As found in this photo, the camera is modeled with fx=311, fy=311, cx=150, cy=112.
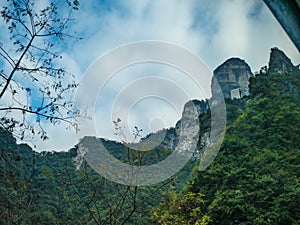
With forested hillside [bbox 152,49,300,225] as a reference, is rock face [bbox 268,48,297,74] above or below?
above

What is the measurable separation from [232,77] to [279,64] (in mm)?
10144

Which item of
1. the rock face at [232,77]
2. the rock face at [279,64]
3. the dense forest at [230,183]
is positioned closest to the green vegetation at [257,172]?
the dense forest at [230,183]

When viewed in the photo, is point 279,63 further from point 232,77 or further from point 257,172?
point 257,172

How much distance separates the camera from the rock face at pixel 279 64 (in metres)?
21.2

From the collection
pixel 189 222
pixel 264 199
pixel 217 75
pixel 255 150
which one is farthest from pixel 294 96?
pixel 217 75

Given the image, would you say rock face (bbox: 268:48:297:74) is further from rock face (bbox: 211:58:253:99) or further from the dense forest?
rock face (bbox: 211:58:253:99)

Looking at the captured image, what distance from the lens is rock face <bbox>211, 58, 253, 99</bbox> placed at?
102 ft

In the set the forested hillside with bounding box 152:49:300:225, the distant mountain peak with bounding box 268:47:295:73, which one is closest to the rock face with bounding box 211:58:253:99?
the distant mountain peak with bounding box 268:47:295:73

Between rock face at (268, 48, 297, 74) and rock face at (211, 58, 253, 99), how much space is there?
27.0ft

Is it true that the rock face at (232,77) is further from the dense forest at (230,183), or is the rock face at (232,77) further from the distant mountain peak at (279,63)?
the dense forest at (230,183)

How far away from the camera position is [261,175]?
10.4m

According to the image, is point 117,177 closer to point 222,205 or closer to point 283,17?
point 283,17

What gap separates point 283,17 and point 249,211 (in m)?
9.29

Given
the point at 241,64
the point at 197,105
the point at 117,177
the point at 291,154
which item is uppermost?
the point at 241,64
